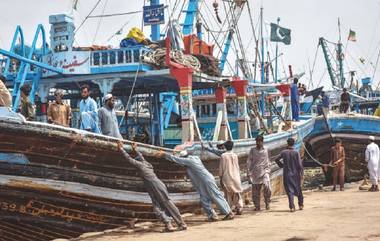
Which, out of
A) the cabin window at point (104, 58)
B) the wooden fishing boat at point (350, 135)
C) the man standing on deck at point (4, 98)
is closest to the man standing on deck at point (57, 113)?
the man standing on deck at point (4, 98)

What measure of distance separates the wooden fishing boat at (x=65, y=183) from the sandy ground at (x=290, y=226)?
1.80 ft

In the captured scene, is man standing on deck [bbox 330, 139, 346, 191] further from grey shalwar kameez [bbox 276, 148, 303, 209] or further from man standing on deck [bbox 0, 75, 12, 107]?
man standing on deck [bbox 0, 75, 12, 107]

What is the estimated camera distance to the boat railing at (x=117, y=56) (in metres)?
12.8

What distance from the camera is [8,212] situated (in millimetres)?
7234

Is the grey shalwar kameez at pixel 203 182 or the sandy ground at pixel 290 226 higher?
the grey shalwar kameez at pixel 203 182

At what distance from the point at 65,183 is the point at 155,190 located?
1.39 meters

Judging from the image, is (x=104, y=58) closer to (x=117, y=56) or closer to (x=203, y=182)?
(x=117, y=56)

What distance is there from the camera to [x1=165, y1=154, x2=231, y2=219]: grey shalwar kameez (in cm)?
892

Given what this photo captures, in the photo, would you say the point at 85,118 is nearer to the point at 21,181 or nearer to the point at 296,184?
the point at 21,181

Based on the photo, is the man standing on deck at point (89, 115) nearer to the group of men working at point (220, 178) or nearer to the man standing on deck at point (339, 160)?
the group of men working at point (220, 178)

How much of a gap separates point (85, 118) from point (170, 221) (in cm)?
210

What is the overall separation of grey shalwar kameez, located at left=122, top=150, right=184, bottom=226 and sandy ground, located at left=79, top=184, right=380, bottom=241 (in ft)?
0.99

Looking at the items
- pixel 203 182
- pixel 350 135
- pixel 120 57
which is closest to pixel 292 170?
pixel 203 182

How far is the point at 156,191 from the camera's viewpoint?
26.7 ft
